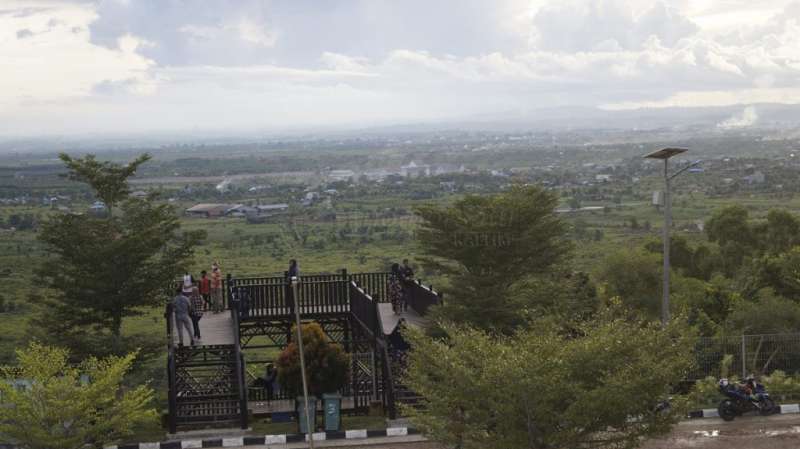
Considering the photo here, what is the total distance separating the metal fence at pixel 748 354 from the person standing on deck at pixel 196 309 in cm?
1051

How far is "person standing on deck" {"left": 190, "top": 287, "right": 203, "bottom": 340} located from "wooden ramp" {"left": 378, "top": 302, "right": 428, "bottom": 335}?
13.4 feet

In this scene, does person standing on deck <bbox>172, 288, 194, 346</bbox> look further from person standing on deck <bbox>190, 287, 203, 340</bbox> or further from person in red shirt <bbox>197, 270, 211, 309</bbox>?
person in red shirt <bbox>197, 270, 211, 309</bbox>

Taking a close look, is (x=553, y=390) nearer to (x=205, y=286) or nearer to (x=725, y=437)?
(x=725, y=437)

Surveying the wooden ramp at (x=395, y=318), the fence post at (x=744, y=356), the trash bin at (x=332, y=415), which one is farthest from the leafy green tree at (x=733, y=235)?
the trash bin at (x=332, y=415)

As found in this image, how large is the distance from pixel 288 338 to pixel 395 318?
10.5 ft

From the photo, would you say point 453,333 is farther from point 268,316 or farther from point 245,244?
point 245,244

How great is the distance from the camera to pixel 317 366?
62.4ft

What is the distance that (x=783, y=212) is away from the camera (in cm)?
3962

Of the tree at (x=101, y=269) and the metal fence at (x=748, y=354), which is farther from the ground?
the tree at (x=101, y=269)

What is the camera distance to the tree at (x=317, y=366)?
62.4ft

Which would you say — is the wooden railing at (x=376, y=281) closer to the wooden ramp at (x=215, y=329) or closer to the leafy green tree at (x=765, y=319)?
the wooden ramp at (x=215, y=329)

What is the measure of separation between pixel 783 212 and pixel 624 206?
73.4 meters

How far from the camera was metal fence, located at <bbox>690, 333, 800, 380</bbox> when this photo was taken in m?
20.4

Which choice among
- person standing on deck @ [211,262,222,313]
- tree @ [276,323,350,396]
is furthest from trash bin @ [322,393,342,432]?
person standing on deck @ [211,262,222,313]
